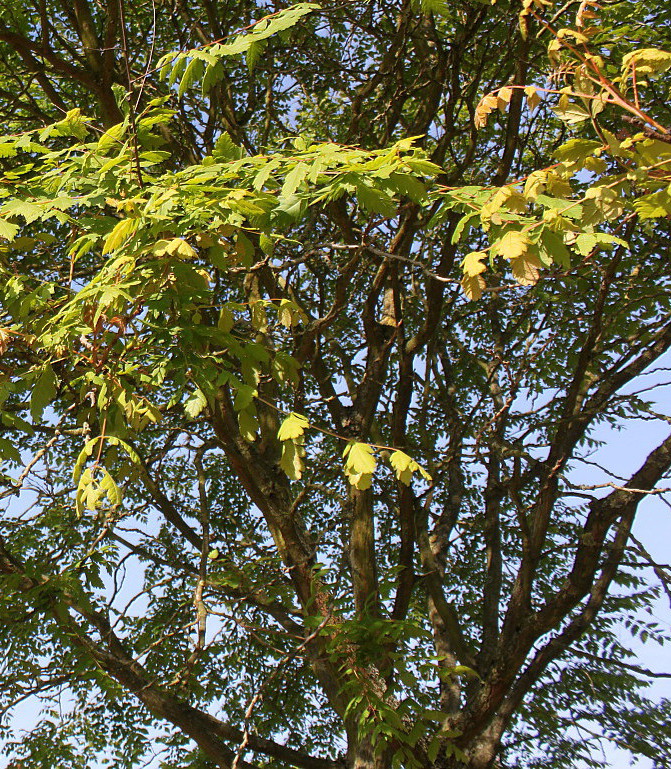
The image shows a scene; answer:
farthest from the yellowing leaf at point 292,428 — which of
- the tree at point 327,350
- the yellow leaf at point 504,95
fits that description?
the yellow leaf at point 504,95

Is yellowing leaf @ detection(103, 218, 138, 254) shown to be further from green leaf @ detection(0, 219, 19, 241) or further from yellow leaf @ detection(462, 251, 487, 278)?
yellow leaf @ detection(462, 251, 487, 278)

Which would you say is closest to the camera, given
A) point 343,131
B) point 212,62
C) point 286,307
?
point 212,62

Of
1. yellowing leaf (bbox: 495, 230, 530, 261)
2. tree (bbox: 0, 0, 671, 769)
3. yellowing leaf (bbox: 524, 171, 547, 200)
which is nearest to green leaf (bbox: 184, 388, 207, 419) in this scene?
tree (bbox: 0, 0, 671, 769)

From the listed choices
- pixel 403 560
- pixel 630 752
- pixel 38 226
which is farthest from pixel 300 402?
pixel 630 752

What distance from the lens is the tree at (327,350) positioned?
289cm

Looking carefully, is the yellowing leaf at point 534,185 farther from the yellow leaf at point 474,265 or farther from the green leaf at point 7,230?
the green leaf at point 7,230

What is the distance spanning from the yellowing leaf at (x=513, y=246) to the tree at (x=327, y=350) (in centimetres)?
1

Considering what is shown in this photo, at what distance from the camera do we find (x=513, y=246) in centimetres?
248

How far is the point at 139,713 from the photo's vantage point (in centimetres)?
764

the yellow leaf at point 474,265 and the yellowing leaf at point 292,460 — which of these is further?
the yellowing leaf at point 292,460

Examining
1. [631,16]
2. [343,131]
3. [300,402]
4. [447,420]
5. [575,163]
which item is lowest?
[575,163]

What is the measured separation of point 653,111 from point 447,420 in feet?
10.7

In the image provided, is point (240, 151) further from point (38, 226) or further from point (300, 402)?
point (38, 226)

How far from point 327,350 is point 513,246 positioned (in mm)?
4479
